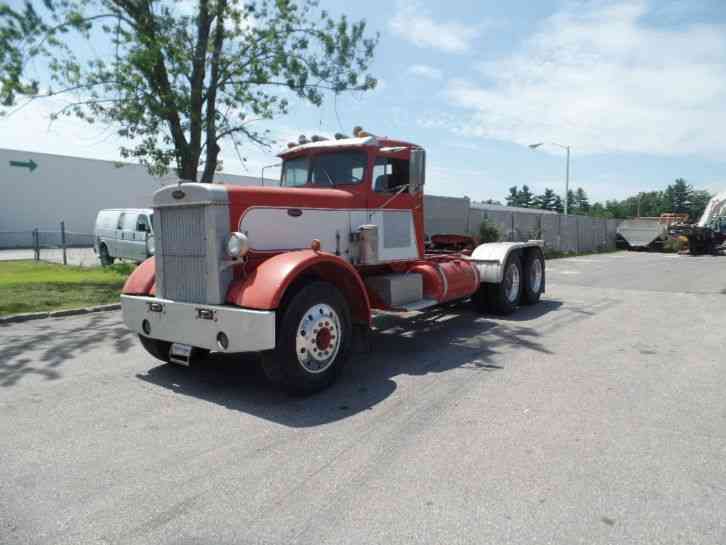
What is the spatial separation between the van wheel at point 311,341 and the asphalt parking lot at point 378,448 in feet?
0.64

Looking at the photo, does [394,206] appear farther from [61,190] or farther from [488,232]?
[61,190]

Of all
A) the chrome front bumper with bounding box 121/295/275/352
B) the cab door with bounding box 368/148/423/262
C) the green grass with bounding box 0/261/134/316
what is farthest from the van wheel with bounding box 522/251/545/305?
the green grass with bounding box 0/261/134/316

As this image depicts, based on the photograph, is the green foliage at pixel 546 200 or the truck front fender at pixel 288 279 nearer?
the truck front fender at pixel 288 279

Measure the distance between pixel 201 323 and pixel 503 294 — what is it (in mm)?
5818

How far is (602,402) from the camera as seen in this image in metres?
4.81

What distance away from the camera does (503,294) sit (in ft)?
30.2

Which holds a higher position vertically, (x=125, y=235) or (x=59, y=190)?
(x=59, y=190)

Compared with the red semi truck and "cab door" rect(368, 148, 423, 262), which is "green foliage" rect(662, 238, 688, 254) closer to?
"cab door" rect(368, 148, 423, 262)

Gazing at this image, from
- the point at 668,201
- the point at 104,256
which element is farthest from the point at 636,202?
the point at 104,256

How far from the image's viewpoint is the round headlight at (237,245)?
4.78 m

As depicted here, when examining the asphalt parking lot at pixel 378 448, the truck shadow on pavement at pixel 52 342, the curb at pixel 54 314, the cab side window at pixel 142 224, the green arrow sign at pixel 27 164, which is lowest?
the asphalt parking lot at pixel 378 448

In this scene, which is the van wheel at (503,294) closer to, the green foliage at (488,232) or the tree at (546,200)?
the green foliage at (488,232)

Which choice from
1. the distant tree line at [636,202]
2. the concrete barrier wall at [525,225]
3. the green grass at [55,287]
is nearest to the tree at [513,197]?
the distant tree line at [636,202]

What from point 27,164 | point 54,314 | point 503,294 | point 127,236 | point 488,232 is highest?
point 27,164
